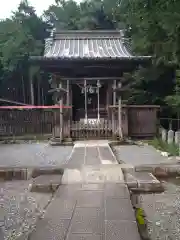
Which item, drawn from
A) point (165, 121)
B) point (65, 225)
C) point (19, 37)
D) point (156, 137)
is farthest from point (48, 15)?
point (65, 225)

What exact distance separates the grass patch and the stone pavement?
274 centimetres

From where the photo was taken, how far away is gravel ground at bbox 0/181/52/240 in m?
3.53

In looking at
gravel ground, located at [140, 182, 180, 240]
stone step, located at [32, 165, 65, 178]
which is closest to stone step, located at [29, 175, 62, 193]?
stone step, located at [32, 165, 65, 178]

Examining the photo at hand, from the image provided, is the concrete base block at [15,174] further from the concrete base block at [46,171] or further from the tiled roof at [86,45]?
the tiled roof at [86,45]

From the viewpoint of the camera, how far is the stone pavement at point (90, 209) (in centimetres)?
307

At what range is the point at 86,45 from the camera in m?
14.0

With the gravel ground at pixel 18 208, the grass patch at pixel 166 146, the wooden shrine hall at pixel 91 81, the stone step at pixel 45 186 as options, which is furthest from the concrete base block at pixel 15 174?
the wooden shrine hall at pixel 91 81

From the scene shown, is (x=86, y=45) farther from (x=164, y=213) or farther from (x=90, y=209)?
(x=90, y=209)

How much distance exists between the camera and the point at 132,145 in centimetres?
1061

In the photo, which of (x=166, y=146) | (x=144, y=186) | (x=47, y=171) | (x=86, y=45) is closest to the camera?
(x=144, y=186)

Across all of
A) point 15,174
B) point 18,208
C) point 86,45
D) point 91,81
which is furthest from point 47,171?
point 86,45

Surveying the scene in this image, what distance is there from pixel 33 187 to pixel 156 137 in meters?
7.67

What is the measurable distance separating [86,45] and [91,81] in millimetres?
2627

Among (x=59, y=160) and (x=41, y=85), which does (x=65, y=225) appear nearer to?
(x=59, y=160)
